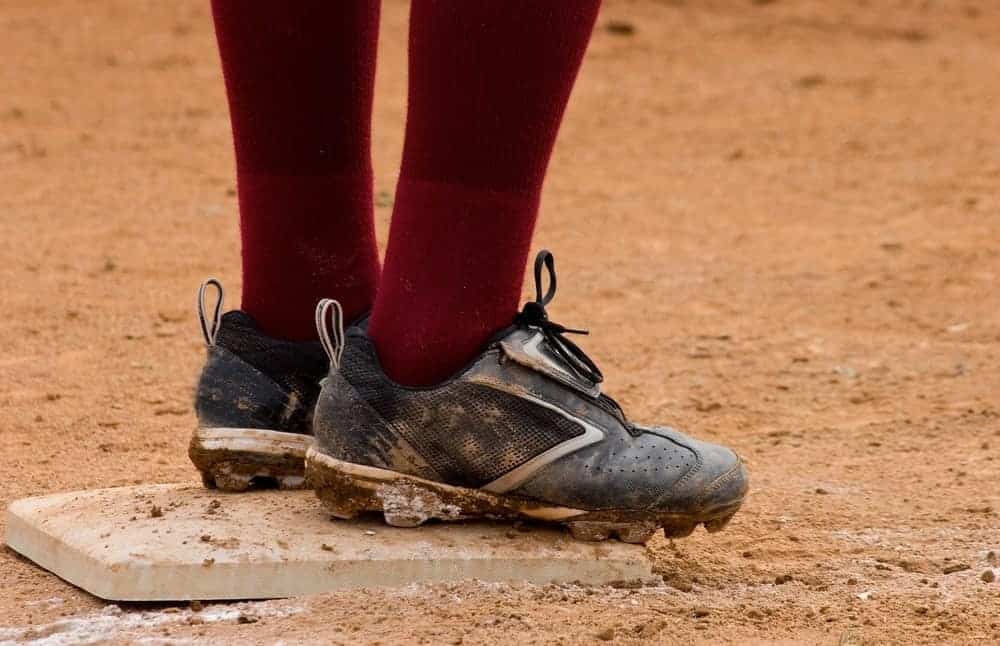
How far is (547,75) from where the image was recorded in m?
1.62

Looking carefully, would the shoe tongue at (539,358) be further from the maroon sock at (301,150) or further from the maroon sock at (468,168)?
the maroon sock at (301,150)

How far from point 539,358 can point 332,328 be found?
9.6 inches

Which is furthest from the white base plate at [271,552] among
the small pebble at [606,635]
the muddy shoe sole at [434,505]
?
the small pebble at [606,635]

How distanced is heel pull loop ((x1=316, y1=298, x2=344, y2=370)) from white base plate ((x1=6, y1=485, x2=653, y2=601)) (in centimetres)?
19

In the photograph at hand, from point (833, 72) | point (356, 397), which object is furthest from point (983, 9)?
point (356, 397)

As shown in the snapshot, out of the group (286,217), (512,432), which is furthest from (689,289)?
(512,432)

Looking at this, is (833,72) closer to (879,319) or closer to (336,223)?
(879,319)

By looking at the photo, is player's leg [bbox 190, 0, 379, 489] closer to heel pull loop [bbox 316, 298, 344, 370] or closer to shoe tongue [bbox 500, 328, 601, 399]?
heel pull loop [bbox 316, 298, 344, 370]

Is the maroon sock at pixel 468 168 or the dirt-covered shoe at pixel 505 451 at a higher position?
the maroon sock at pixel 468 168

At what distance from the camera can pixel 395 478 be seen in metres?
1.68

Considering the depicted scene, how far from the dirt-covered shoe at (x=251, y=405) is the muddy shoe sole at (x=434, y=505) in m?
0.14

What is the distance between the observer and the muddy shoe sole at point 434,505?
66.4 inches

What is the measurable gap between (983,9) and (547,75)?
6.87 meters

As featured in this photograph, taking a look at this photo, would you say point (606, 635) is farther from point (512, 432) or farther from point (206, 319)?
point (206, 319)
